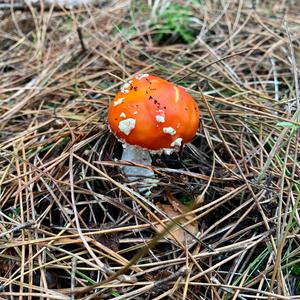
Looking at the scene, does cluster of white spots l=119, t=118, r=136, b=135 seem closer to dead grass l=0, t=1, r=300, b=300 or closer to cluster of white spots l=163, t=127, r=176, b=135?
cluster of white spots l=163, t=127, r=176, b=135

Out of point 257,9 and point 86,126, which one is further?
point 257,9

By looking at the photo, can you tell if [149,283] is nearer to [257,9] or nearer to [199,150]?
[199,150]

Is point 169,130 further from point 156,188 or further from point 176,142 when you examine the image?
point 156,188

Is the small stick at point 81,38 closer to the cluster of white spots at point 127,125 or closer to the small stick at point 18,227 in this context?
the cluster of white spots at point 127,125

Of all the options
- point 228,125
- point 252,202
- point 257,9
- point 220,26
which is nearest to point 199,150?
point 228,125

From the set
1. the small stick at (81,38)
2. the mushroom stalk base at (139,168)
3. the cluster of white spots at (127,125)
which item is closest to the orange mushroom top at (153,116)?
the cluster of white spots at (127,125)

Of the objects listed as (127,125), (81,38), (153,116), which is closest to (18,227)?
(127,125)

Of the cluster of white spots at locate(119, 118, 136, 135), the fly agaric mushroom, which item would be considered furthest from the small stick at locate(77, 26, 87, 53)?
the cluster of white spots at locate(119, 118, 136, 135)
